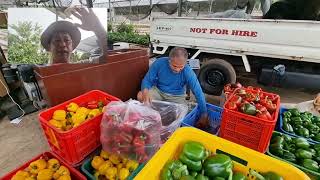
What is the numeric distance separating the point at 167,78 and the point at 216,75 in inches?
82.9

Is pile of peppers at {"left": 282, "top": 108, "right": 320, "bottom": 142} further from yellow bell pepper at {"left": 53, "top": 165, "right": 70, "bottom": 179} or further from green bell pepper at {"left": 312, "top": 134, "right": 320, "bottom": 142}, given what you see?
yellow bell pepper at {"left": 53, "top": 165, "right": 70, "bottom": 179}

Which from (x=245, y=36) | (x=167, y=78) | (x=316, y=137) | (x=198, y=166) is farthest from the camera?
(x=245, y=36)

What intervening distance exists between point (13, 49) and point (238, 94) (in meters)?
2.52

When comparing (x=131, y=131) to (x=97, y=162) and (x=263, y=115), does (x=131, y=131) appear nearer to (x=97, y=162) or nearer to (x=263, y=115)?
(x=97, y=162)

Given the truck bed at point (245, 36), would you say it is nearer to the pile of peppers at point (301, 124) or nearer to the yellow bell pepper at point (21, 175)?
the pile of peppers at point (301, 124)

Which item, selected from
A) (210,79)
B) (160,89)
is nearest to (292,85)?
(210,79)

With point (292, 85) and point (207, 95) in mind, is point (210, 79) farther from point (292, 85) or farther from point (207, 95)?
point (292, 85)

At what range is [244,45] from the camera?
4074 mm

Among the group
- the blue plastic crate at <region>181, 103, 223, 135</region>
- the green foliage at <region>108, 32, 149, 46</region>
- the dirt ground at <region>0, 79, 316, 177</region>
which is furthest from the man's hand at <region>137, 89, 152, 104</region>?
the green foliage at <region>108, 32, 149, 46</region>

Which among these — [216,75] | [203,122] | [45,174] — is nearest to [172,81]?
[203,122]

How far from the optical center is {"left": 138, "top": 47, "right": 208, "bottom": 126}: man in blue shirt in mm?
2498

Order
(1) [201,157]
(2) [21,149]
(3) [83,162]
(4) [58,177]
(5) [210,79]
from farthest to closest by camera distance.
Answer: (5) [210,79]
(2) [21,149]
(3) [83,162]
(4) [58,177]
(1) [201,157]

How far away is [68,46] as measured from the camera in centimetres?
249

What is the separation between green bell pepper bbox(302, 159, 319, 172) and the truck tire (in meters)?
2.84
